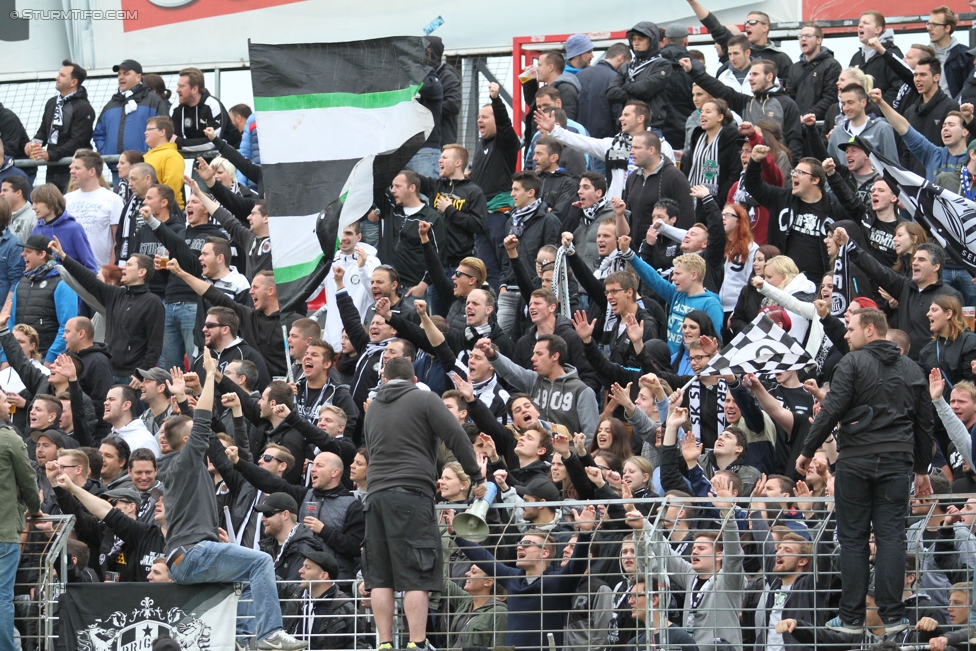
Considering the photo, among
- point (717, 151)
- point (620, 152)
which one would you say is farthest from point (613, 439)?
point (620, 152)

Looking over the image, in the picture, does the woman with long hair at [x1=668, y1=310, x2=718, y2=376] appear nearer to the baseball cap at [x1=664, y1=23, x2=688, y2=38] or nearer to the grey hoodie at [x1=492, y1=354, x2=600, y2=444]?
the grey hoodie at [x1=492, y1=354, x2=600, y2=444]

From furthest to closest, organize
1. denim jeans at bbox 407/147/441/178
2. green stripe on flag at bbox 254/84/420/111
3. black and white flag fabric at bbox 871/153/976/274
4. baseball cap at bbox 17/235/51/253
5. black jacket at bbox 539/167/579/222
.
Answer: denim jeans at bbox 407/147/441/178
black jacket at bbox 539/167/579/222
baseball cap at bbox 17/235/51/253
black and white flag fabric at bbox 871/153/976/274
green stripe on flag at bbox 254/84/420/111

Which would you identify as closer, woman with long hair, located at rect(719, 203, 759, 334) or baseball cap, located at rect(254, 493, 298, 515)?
baseball cap, located at rect(254, 493, 298, 515)

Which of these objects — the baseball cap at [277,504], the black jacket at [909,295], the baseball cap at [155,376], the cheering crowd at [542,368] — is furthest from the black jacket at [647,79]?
the baseball cap at [277,504]

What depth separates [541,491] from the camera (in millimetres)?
11117

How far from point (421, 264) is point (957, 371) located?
5.30 m

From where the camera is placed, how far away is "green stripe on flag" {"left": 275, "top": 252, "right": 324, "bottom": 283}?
1268cm

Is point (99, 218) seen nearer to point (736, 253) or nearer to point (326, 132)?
point (326, 132)

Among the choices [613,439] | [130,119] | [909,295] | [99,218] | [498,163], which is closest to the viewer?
[613,439]

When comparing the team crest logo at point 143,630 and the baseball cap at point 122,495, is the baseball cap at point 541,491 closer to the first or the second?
the team crest logo at point 143,630

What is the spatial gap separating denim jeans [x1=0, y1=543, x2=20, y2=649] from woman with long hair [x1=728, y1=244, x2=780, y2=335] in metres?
6.10

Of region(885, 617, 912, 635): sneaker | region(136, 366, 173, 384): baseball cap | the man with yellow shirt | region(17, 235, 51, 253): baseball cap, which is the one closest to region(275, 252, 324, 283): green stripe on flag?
region(136, 366, 173, 384): baseball cap

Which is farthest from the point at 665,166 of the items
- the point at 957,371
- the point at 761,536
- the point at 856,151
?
the point at 761,536

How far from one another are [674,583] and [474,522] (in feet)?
4.51
